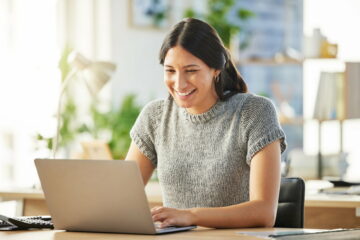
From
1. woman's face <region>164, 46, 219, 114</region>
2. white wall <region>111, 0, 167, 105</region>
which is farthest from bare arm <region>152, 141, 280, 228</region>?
white wall <region>111, 0, 167, 105</region>

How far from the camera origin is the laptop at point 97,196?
2.21 m

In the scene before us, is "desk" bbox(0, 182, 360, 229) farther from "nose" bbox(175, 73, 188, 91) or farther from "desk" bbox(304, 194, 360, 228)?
"nose" bbox(175, 73, 188, 91)

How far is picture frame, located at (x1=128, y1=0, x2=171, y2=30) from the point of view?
7527 millimetres

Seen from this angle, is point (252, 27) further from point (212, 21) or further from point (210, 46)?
point (210, 46)

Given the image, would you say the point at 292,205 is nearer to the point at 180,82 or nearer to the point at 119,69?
the point at 180,82

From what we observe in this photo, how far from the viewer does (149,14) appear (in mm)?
7672

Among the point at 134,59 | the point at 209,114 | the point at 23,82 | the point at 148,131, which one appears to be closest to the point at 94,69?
the point at 148,131

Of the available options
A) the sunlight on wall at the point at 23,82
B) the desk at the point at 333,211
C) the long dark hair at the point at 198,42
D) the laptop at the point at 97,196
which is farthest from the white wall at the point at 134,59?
the laptop at the point at 97,196

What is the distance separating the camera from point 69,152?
23.1 ft

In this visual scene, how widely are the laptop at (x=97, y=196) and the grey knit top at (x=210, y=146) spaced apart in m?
0.34

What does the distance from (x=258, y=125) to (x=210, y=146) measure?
0.19m

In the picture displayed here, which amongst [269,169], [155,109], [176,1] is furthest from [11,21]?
[269,169]

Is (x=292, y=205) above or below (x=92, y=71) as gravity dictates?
below

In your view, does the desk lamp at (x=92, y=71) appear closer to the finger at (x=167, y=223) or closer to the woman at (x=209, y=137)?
the woman at (x=209, y=137)
